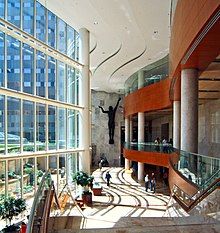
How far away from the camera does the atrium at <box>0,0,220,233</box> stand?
764 centimetres

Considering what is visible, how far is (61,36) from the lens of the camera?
16.2 meters

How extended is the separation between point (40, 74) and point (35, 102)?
1329mm

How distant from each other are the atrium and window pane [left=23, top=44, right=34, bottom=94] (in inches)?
1.5

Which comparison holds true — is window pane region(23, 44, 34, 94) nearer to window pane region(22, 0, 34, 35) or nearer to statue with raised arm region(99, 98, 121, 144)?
window pane region(22, 0, 34, 35)

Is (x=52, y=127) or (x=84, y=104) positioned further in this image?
(x=84, y=104)

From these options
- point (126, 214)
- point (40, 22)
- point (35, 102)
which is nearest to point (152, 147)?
point (126, 214)

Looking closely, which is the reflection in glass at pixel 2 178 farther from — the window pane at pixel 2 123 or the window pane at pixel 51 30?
the window pane at pixel 51 30

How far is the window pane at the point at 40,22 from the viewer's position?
1375 centimetres

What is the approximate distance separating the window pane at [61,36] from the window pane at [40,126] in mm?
3305

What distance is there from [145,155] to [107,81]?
43.6 ft

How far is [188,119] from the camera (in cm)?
1165

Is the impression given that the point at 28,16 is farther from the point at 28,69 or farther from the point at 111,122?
the point at 111,122

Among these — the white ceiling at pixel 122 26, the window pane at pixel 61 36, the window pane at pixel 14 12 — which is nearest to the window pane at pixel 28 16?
the window pane at pixel 14 12

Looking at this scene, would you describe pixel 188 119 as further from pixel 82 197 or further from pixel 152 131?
pixel 152 131
